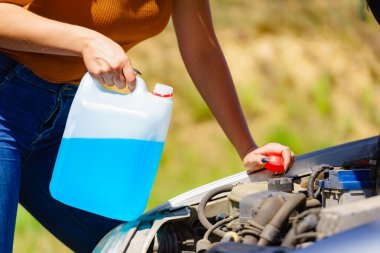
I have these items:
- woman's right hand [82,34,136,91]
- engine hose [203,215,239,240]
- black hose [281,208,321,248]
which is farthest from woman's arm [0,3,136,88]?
black hose [281,208,321,248]

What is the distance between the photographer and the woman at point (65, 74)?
2197 mm

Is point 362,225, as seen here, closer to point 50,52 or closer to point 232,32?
point 50,52

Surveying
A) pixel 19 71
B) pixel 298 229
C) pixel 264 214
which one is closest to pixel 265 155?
pixel 264 214

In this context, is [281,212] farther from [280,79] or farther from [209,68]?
[280,79]

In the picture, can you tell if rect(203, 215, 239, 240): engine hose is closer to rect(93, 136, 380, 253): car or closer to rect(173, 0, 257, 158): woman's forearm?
rect(93, 136, 380, 253): car

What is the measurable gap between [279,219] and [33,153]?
91 cm

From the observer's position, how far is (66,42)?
2188mm

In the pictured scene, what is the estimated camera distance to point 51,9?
7.91 feet

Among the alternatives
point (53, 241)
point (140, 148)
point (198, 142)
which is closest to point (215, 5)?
point (198, 142)

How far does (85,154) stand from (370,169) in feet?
2.85

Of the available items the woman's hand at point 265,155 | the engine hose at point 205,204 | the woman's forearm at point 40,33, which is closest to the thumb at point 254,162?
the woman's hand at point 265,155

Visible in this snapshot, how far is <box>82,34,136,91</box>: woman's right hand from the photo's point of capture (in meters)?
2.12

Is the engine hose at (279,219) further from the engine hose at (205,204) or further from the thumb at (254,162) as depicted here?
the thumb at (254,162)

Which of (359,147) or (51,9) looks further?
(359,147)
